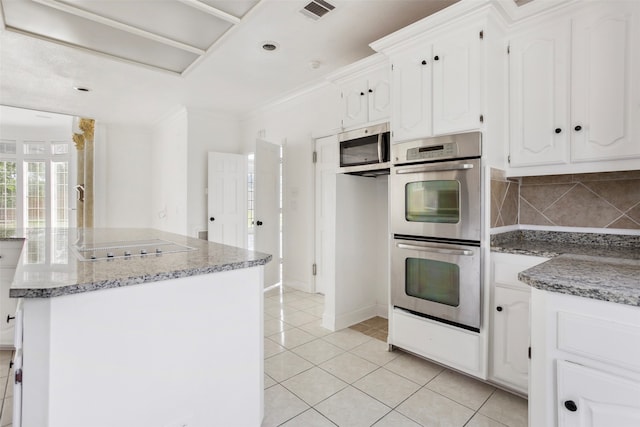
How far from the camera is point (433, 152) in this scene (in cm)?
216

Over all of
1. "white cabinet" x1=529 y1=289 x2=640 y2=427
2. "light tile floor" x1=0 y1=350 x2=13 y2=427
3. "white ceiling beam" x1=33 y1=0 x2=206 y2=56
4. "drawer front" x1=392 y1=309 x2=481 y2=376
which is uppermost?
"white ceiling beam" x1=33 y1=0 x2=206 y2=56

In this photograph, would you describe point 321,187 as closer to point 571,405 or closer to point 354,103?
point 354,103

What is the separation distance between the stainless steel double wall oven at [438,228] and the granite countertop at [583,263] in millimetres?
237

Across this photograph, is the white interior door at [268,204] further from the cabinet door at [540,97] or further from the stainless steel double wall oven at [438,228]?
the cabinet door at [540,97]

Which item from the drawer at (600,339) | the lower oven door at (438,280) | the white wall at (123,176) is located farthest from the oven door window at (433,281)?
the white wall at (123,176)

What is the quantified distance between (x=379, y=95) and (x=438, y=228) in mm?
1255

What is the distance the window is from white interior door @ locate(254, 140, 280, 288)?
471cm

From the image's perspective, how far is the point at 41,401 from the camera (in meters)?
1.00

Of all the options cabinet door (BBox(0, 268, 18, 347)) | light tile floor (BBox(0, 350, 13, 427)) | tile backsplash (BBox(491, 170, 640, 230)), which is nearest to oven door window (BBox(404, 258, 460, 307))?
tile backsplash (BBox(491, 170, 640, 230))

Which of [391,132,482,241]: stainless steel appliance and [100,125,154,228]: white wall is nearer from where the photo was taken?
[391,132,482,241]: stainless steel appliance

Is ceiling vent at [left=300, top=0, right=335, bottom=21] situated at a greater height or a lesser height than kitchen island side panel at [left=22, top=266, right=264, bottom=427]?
greater

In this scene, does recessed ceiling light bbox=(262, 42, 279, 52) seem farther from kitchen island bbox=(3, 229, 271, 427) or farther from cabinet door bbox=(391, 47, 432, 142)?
kitchen island bbox=(3, 229, 271, 427)

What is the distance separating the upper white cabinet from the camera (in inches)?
68.9

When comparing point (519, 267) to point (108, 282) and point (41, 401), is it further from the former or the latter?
point (41, 401)
